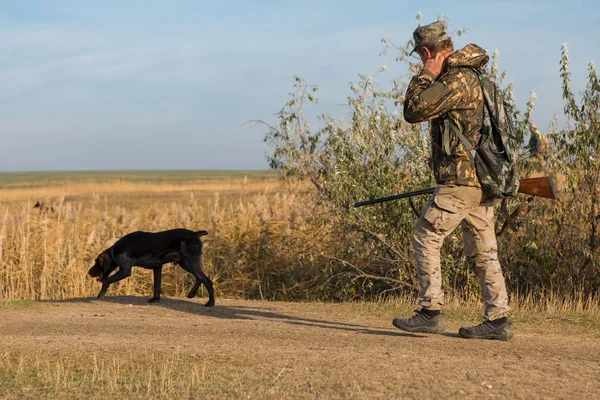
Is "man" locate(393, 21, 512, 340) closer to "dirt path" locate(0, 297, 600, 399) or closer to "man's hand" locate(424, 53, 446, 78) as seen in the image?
"man's hand" locate(424, 53, 446, 78)

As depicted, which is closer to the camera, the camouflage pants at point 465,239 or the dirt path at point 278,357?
the dirt path at point 278,357

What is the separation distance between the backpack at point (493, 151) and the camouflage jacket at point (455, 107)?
0.04 m

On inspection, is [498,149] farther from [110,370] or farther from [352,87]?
[352,87]

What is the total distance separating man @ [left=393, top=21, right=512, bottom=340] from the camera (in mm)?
6367

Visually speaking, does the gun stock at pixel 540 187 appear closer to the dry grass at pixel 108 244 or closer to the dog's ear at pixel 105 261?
the dog's ear at pixel 105 261

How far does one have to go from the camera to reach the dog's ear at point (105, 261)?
10.1m

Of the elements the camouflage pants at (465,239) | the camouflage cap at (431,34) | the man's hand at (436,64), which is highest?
the camouflage cap at (431,34)

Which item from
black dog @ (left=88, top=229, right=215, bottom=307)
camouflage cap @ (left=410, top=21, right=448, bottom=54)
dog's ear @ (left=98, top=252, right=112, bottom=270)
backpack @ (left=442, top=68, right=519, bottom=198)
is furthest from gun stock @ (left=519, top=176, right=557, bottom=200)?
dog's ear @ (left=98, top=252, right=112, bottom=270)

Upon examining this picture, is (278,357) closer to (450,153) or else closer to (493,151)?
(450,153)

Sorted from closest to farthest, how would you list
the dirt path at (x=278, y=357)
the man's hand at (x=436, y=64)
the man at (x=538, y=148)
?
the dirt path at (x=278, y=357), the man's hand at (x=436, y=64), the man at (x=538, y=148)

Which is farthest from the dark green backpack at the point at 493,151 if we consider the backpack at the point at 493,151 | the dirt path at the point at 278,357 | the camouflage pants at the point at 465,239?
the dirt path at the point at 278,357

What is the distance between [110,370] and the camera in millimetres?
6074

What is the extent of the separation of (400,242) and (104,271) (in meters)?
4.31

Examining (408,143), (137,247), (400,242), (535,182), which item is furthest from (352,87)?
(535,182)
